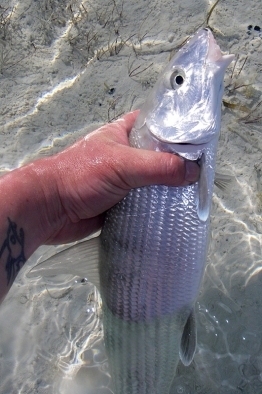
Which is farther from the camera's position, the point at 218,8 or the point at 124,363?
the point at 218,8

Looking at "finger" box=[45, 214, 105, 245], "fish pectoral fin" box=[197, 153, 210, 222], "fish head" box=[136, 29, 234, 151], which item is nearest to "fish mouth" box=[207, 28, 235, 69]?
"fish head" box=[136, 29, 234, 151]

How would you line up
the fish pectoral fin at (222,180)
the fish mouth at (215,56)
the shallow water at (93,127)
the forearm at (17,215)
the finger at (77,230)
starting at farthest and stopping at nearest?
the shallow water at (93,127) → the finger at (77,230) → the fish pectoral fin at (222,180) → the forearm at (17,215) → the fish mouth at (215,56)

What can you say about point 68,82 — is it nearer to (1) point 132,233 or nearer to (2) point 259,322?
(1) point 132,233

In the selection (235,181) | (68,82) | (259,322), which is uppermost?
(68,82)

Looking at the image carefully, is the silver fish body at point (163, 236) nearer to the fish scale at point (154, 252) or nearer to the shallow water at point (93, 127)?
the fish scale at point (154, 252)

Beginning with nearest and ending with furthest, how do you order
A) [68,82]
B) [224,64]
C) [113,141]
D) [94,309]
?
[224,64]
[113,141]
[94,309]
[68,82]

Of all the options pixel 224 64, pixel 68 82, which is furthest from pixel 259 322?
pixel 68 82

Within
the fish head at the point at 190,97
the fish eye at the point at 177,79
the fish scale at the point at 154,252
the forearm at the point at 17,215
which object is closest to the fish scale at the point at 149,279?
the fish scale at the point at 154,252

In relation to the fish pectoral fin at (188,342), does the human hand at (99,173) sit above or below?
above
